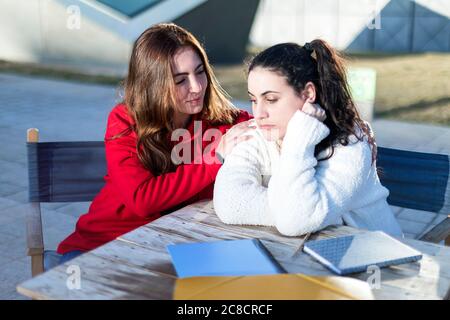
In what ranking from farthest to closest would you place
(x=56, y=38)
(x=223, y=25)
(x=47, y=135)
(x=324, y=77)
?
1. (x=223, y=25)
2. (x=56, y=38)
3. (x=47, y=135)
4. (x=324, y=77)

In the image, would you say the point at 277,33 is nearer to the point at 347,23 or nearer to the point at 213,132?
the point at 347,23

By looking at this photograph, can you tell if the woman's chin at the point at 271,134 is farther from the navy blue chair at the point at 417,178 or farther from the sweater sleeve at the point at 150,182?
the navy blue chair at the point at 417,178

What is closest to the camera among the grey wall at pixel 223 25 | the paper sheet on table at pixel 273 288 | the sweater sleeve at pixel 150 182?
the paper sheet on table at pixel 273 288

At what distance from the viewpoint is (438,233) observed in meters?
2.28

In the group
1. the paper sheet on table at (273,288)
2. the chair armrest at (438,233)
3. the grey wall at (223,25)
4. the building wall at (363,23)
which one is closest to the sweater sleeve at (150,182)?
the paper sheet on table at (273,288)

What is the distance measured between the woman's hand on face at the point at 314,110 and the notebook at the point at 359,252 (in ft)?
1.41

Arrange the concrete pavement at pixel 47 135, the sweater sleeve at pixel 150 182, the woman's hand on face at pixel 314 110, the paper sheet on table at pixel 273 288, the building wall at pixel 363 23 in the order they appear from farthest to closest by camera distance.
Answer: the building wall at pixel 363 23 < the concrete pavement at pixel 47 135 < the sweater sleeve at pixel 150 182 < the woman's hand on face at pixel 314 110 < the paper sheet on table at pixel 273 288

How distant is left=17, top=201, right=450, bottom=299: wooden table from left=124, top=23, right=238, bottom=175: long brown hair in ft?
1.24

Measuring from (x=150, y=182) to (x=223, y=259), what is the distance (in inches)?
24.9

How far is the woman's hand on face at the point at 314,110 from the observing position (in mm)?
1998

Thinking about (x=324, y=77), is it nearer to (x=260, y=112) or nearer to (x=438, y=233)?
(x=260, y=112)

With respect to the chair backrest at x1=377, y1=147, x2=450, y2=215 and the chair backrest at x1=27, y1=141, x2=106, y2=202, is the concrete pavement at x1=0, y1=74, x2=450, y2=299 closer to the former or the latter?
the chair backrest at x1=27, y1=141, x2=106, y2=202

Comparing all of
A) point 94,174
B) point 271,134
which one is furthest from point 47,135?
point 271,134

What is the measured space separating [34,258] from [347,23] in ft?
44.5
